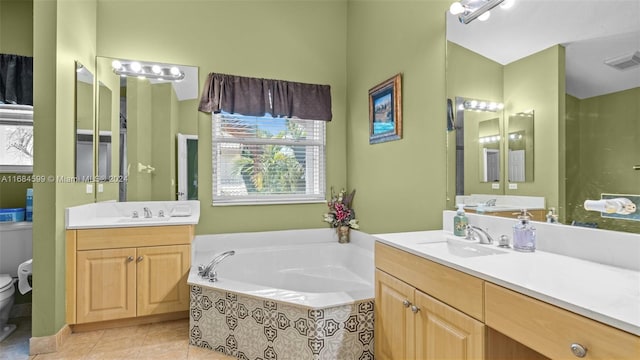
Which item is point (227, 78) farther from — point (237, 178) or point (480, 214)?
point (480, 214)

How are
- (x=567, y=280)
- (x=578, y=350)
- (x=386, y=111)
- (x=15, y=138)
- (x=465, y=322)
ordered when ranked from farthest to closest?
(x=386, y=111) → (x=15, y=138) → (x=465, y=322) → (x=567, y=280) → (x=578, y=350)

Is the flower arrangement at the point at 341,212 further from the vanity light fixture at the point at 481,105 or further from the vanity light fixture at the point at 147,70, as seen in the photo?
the vanity light fixture at the point at 147,70

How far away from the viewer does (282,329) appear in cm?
189

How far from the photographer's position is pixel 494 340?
1.14 metres

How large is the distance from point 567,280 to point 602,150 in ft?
1.97

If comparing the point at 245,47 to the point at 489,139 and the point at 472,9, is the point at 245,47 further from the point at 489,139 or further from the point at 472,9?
the point at 489,139

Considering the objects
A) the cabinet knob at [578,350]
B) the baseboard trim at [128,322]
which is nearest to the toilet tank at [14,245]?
the baseboard trim at [128,322]

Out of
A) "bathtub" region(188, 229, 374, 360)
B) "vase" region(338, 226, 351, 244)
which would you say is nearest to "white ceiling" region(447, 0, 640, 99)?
"bathtub" region(188, 229, 374, 360)

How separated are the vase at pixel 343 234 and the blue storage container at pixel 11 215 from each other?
2.66 m

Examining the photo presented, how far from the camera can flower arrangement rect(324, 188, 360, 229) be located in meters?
3.28

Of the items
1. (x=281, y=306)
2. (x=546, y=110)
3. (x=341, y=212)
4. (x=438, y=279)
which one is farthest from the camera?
(x=341, y=212)

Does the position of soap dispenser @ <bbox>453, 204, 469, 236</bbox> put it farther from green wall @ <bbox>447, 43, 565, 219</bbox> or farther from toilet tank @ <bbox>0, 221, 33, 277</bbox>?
toilet tank @ <bbox>0, 221, 33, 277</bbox>

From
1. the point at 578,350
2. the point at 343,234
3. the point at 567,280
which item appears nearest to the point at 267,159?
the point at 343,234

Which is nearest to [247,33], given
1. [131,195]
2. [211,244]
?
[131,195]
